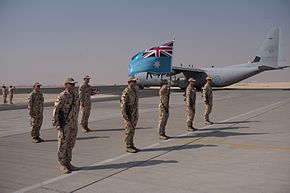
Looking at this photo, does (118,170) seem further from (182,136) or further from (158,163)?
(182,136)

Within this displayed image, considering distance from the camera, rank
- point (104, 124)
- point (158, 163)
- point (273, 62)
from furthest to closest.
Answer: point (273, 62) < point (104, 124) < point (158, 163)

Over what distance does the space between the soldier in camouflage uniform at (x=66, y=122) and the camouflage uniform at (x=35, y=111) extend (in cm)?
372

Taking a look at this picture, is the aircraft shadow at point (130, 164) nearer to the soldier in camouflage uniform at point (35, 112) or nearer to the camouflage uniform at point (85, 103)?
the soldier in camouflage uniform at point (35, 112)

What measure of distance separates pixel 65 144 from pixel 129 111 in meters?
2.33

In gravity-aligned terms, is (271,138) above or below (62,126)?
below

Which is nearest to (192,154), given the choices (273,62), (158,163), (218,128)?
(158,163)

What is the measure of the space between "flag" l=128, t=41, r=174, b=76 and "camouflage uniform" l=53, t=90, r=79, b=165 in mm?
21285

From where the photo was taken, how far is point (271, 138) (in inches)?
408

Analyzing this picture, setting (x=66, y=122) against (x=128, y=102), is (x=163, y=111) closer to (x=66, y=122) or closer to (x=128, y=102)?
(x=128, y=102)

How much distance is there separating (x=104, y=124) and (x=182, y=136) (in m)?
4.81

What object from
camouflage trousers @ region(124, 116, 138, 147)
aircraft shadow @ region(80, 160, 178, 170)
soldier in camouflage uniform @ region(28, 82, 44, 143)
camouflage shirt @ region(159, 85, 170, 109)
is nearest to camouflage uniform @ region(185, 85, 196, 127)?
camouflage shirt @ region(159, 85, 170, 109)

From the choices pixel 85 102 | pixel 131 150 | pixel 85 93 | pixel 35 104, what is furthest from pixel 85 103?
pixel 131 150

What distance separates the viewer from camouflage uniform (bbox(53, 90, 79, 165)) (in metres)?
6.74

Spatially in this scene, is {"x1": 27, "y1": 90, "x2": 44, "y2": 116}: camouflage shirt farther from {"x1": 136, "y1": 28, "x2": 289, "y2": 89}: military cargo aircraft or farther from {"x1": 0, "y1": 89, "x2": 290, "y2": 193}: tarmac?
{"x1": 136, "y1": 28, "x2": 289, "y2": 89}: military cargo aircraft
